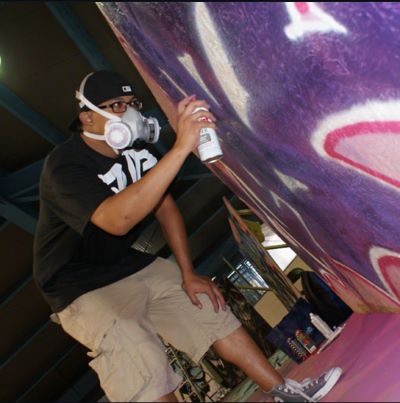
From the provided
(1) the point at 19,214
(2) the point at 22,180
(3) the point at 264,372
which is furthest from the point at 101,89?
(1) the point at 19,214

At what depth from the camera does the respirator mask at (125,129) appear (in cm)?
171

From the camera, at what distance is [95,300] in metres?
1.70

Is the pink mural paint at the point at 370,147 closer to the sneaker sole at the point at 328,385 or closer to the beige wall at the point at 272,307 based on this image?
the sneaker sole at the point at 328,385

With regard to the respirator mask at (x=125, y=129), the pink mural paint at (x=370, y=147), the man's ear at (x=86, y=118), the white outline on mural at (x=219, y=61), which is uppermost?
the man's ear at (x=86, y=118)

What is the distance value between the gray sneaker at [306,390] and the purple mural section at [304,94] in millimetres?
713

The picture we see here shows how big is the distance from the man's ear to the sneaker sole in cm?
135

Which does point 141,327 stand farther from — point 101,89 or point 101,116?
point 101,89

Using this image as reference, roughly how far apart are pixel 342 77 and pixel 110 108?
3.27 feet

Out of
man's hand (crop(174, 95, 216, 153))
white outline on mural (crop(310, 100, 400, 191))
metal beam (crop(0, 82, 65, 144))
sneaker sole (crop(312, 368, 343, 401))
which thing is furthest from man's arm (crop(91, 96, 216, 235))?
metal beam (crop(0, 82, 65, 144))

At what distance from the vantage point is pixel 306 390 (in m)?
1.36

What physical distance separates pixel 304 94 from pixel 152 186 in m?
0.58

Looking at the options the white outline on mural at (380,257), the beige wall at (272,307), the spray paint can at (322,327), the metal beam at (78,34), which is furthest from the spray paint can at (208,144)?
the beige wall at (272,307)

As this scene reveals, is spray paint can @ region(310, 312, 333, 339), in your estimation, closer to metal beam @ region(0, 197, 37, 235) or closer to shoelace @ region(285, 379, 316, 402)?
shoelace @ region(285, 379, 316, 402)

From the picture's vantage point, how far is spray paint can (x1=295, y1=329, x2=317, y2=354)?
3789mm
